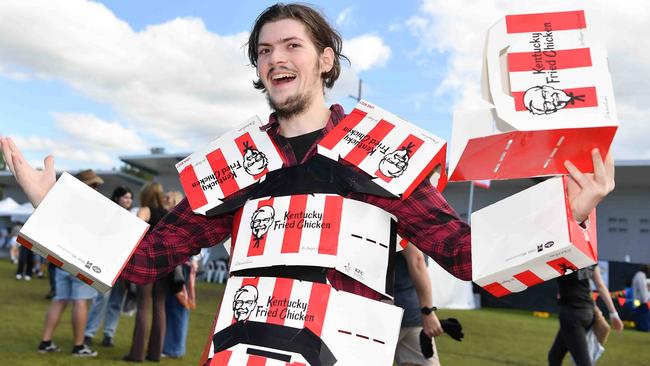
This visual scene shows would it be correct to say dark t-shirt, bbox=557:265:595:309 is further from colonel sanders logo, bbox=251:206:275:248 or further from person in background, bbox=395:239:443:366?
colonel sanders logo, bbox=251:206:275:248

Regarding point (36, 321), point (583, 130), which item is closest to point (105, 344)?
point (36, 321)

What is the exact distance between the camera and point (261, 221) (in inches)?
75.7

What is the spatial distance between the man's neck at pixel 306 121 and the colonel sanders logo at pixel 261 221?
332mm

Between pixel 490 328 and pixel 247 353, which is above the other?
pixel 490 328

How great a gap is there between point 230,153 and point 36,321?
7580 mm

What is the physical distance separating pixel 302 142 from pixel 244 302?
586 millimetres

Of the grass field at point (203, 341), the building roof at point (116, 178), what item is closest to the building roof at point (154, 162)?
the building roof at point (116, 178)

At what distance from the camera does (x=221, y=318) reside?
1.90 metres

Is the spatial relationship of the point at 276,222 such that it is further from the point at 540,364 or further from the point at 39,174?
the point at 540,364

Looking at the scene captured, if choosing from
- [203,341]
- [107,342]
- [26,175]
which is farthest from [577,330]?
[107,342]

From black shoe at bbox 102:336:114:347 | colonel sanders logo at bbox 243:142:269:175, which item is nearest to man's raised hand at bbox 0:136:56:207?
colonel sanders logo at bbox 243:142:269:175

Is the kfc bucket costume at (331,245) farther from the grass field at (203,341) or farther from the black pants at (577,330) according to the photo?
the grass field at (203,341)

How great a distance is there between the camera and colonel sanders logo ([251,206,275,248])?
190 cm

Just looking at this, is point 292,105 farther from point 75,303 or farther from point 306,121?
point 75,303
